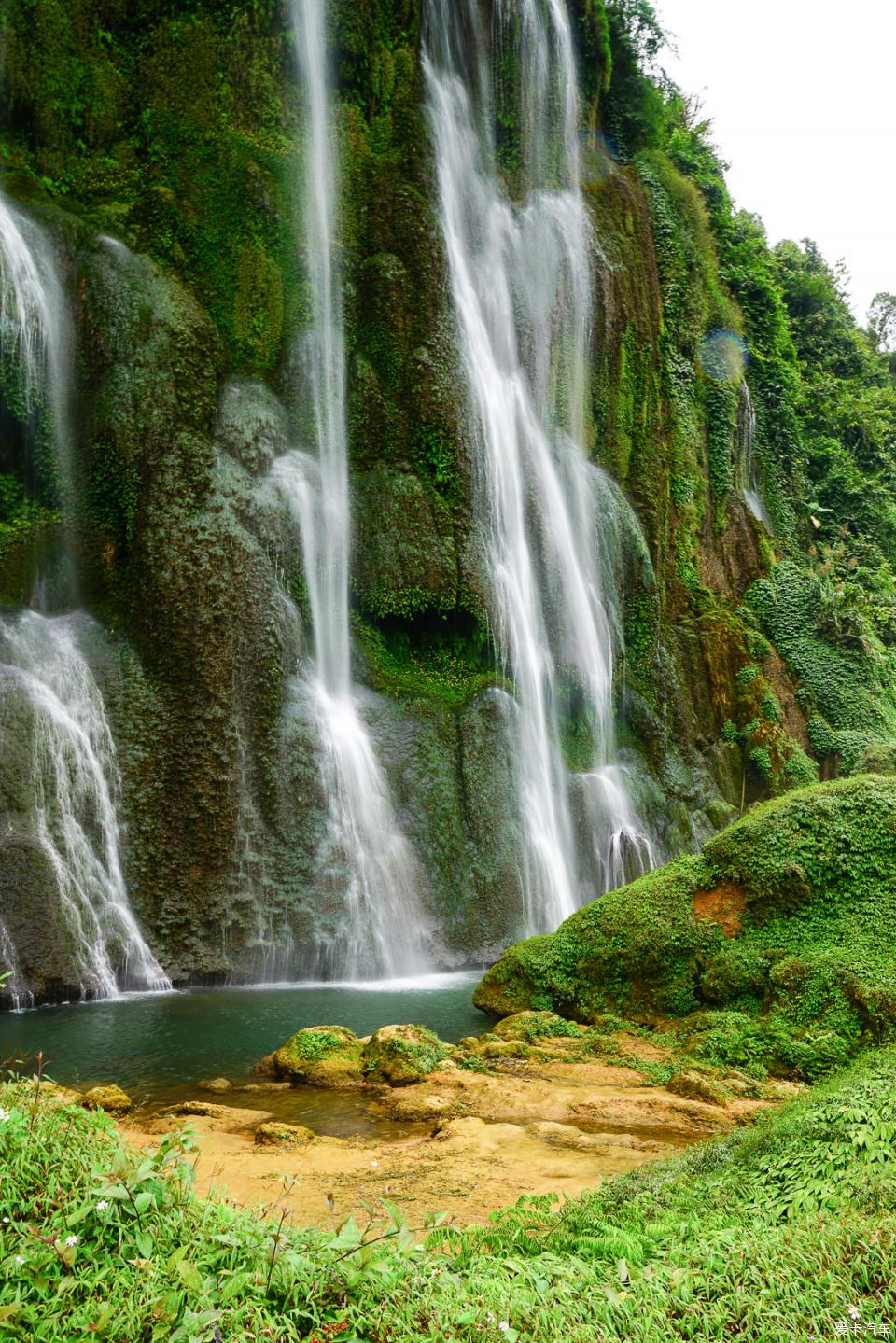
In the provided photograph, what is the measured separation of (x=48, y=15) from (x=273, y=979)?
16.0 meters

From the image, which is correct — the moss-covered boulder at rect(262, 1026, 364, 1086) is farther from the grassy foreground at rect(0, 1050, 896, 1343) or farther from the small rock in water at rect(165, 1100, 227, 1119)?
the grassy foreground at rect(0, 1050, 896, 1343)

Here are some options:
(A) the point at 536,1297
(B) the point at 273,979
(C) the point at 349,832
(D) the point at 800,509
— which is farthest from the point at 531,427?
(A) the point at 536,1297

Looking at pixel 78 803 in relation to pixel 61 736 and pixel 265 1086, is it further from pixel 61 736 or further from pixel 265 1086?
pixel 265 1086

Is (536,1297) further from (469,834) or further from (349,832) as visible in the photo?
(469,834)

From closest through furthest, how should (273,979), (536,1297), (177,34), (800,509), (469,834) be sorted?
(536,1297), (273,979), (469,834), (177,34), (800,509)

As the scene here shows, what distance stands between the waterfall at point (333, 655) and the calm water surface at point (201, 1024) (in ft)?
3.13

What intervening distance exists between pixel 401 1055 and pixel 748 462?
25.9 m

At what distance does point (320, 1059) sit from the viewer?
7.85m

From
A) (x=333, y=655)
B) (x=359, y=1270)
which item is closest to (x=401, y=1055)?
(x=359, y=1270)

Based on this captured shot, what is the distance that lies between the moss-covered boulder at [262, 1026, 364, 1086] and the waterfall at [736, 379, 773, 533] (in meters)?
23.7

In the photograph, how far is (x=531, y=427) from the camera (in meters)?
20.3

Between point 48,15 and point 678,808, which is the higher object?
point 48,15

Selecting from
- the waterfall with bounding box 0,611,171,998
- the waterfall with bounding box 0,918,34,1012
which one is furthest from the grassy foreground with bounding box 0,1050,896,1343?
the waterfall with bounding box 0,611,171,998

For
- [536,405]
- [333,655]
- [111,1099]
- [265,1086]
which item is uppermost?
[536,405]
